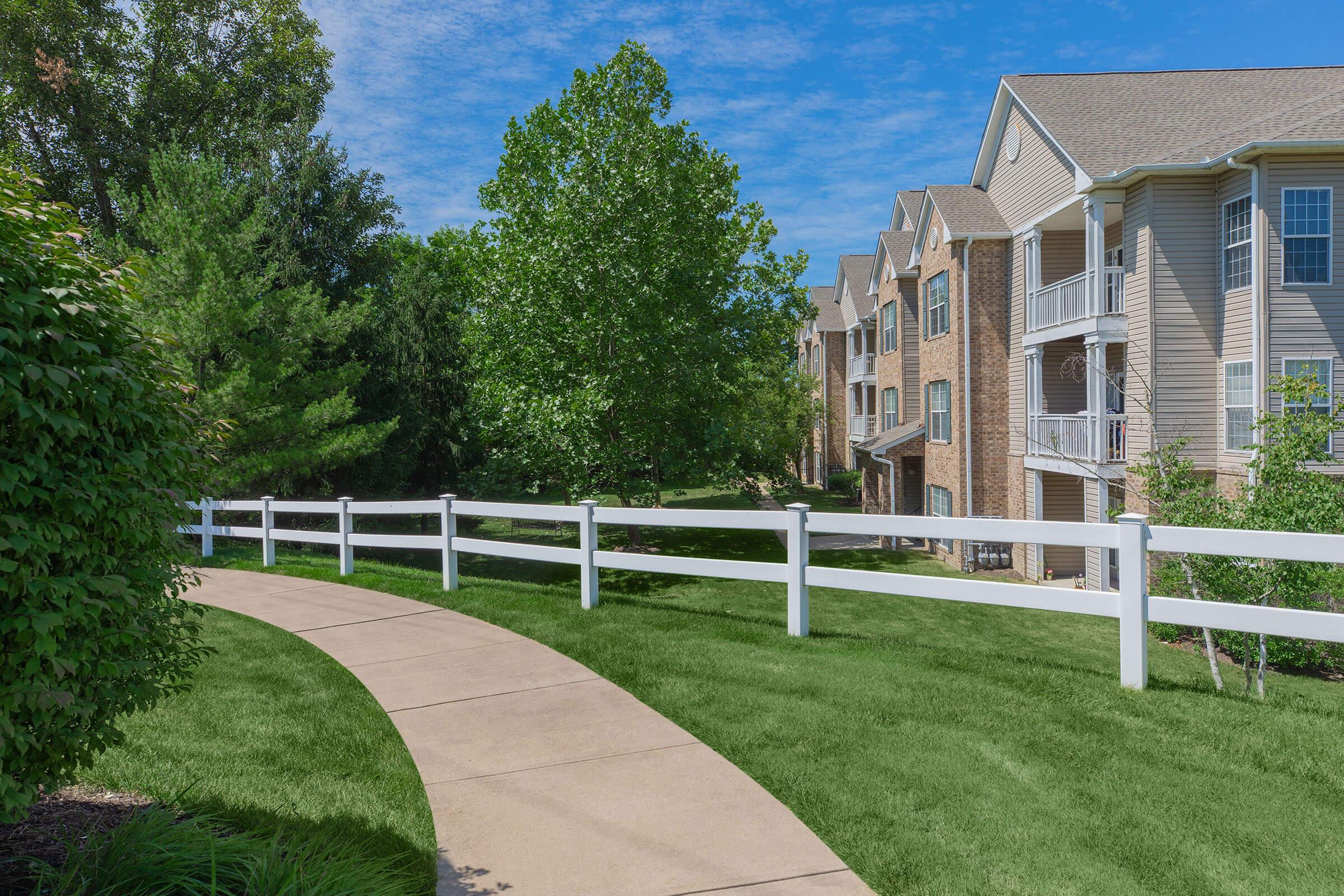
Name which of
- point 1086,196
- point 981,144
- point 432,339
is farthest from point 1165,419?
point 432,339

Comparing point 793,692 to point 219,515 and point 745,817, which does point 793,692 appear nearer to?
point 745,817

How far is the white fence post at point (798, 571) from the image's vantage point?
25.6ft

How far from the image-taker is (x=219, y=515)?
2011 centimetres

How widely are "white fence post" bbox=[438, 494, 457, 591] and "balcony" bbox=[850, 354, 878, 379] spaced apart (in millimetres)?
28296

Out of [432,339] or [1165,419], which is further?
[432,339]

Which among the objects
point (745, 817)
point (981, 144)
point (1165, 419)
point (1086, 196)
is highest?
point (981, 144)

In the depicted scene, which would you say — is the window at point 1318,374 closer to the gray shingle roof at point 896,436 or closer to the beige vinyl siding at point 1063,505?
the beige vinyl siding at point 1063,505

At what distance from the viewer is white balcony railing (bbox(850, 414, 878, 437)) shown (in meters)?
36.8

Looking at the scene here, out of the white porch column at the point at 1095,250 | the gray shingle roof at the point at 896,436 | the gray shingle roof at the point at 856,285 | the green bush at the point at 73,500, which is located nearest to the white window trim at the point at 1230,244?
the white porch column at the point at 1095,250

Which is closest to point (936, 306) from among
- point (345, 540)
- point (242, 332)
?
point (242, 332)

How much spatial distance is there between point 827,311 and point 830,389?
475 centimetres

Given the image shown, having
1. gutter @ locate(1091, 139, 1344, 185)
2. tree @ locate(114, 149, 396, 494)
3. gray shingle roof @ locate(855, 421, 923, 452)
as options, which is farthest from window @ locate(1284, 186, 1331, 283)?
tree @ locate(114, 149, 396, 494)

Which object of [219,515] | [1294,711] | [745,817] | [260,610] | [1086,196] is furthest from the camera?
[219,515]

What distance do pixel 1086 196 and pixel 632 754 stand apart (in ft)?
59.3
